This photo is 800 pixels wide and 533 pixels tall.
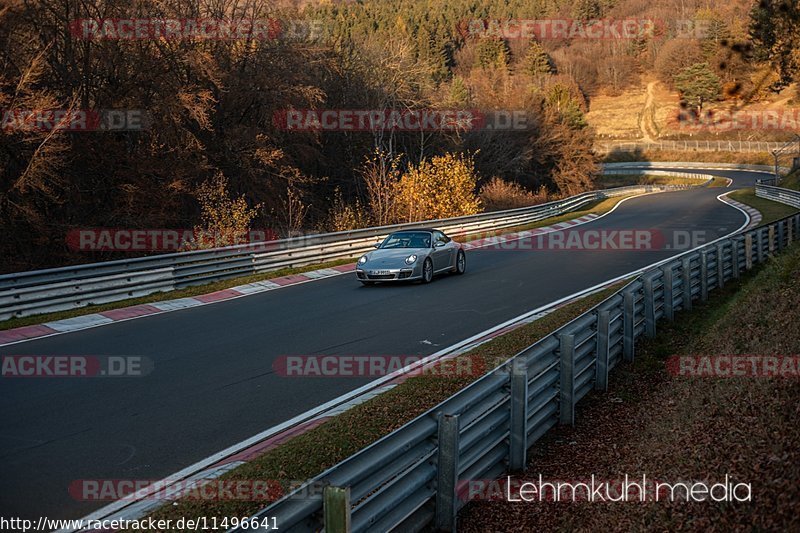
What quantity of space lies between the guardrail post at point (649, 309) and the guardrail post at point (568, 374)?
424 cm

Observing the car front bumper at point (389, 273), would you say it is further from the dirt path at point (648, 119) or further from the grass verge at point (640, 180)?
the dirt path at point (648, 119)

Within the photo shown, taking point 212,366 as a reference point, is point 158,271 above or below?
above

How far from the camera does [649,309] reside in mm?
11953

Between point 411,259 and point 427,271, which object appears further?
point 427,271

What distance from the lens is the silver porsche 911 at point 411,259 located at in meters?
17.8

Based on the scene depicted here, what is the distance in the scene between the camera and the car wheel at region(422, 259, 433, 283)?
18.2 metres

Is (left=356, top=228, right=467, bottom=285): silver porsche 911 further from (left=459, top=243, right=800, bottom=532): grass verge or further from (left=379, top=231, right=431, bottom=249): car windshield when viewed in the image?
(left=459, top=243, right=800, bottom=532): grass verge

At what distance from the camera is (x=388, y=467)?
5035mm

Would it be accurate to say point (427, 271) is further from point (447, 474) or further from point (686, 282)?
point (447, 474)

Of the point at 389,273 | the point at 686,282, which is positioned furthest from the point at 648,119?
the point at 686,282

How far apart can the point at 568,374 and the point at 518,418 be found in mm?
1416

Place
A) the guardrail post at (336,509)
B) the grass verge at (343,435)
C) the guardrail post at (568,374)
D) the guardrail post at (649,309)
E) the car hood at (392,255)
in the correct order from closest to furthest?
1. the guardrail post at (336,509)
2. the grass verge at (343,435)
3. the guardrail post at (568,374)
4. the guardrail post at (649,309)
5. the car hood at (392,255)

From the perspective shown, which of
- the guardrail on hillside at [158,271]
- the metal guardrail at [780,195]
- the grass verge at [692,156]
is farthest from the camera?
the grass verge at [692,156]

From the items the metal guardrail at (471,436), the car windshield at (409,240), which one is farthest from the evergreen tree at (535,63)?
the metal guardrail at (471,436)
